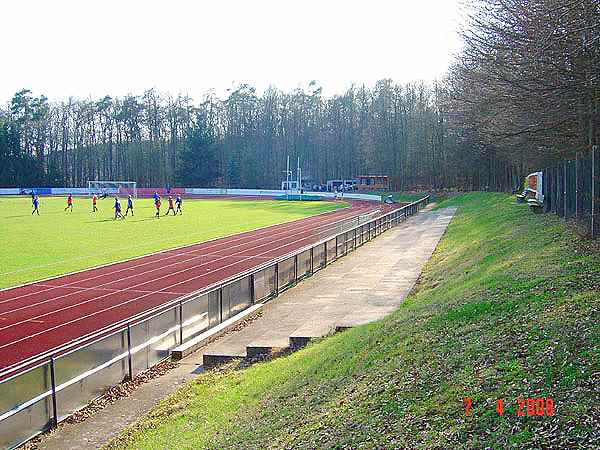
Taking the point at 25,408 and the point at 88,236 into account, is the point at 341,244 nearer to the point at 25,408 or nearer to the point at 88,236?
the point at 88,236

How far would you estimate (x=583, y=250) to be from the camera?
12.4 metres

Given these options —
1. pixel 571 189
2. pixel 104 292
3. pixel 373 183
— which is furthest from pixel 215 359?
pixel 373 183

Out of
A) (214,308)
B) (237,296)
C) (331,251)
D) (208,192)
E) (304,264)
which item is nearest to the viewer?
(214,308)

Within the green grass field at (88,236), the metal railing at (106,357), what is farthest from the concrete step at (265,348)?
the green grass field at (88,236)

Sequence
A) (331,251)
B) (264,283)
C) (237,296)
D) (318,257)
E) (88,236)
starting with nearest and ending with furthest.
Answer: (237,296)
(264,283)
(318,257)
(331,251)
(88,236)

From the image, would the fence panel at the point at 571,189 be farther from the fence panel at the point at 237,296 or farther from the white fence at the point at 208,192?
the white fence at the point at 208,192

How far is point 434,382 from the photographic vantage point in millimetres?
6461

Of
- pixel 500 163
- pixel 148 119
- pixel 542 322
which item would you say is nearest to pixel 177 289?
pixel 542 322

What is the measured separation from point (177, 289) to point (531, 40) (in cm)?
1308

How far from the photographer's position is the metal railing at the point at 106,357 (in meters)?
9.15

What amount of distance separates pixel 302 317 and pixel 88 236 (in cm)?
2374

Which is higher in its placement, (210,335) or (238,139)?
(238,139)
